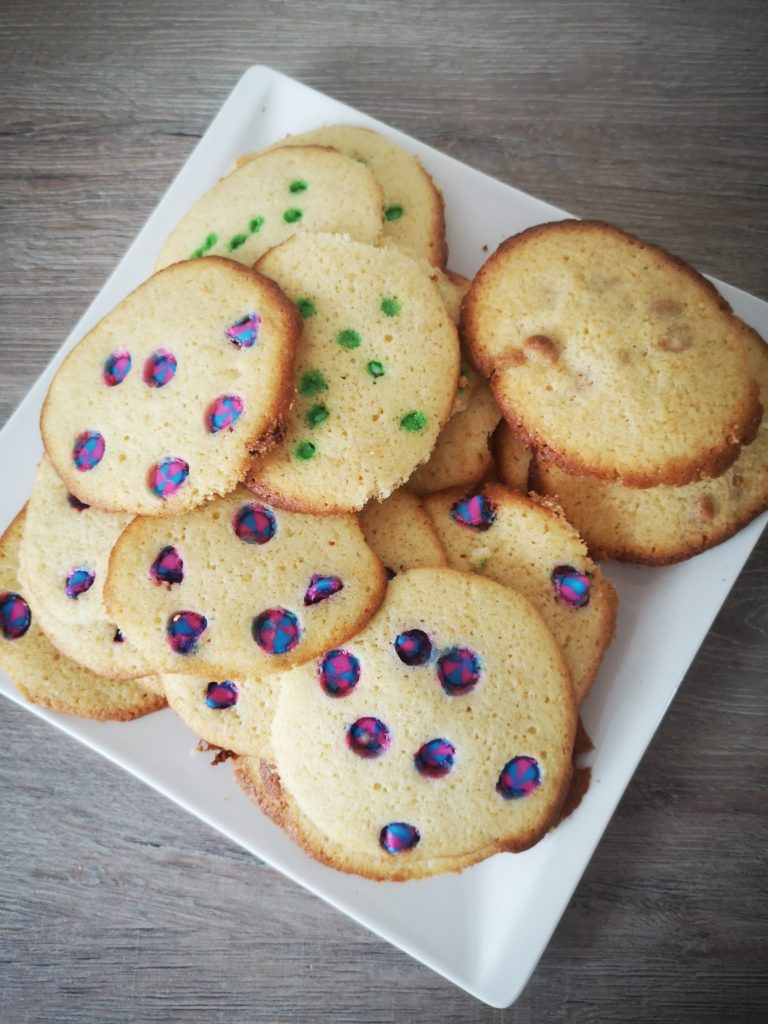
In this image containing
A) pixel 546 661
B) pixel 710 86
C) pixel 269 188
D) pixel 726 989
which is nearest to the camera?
pixel 546 661

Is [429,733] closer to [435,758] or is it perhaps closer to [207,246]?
[435,758]

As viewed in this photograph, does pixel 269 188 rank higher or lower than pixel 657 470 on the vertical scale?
higher

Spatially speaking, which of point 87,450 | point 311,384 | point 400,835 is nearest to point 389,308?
point 311,384

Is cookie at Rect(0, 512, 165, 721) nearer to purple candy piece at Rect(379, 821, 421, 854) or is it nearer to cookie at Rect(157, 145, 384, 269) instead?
purple candy piece at Rect(379, 821, 421, 854)

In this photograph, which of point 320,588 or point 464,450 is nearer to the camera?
point 320,588

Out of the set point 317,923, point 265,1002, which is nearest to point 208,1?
point 317,923

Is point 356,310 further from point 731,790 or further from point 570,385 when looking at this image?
point 731,790

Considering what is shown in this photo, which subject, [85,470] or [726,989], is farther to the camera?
[726,989]

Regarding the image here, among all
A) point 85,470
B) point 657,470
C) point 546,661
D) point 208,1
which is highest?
point 208,1
